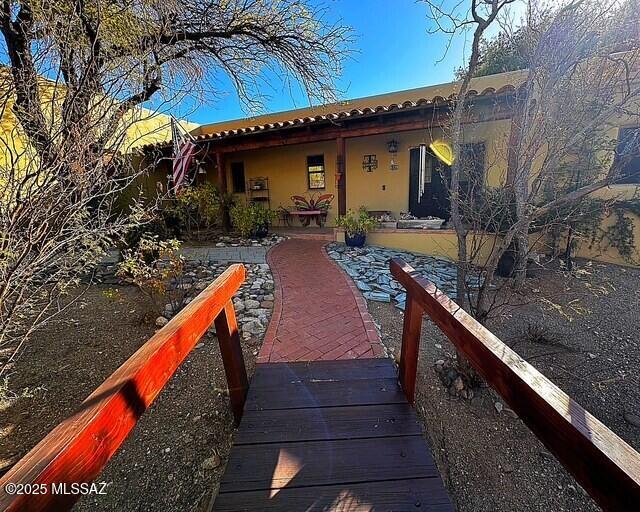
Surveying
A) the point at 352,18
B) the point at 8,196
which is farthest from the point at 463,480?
the point at 352,18

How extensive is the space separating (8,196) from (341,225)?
5.18 metres

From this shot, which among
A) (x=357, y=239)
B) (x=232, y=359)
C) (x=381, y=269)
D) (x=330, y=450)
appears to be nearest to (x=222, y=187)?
(x=357, y=239)

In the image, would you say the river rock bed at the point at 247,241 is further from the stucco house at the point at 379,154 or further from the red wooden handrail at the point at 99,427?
the red wooden handrail at the point at 99,427

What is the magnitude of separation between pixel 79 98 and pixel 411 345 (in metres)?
3.29

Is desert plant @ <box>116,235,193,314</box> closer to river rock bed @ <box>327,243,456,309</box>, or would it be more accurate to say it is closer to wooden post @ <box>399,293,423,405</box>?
river rock bed @ <box>327,243,456,309</box>

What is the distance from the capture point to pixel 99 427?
78 cm

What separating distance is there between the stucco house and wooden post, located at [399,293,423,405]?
3628 millimetres

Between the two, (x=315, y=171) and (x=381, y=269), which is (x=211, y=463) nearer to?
(x=381, y=269)

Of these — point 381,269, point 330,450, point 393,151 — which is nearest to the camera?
point 330,450

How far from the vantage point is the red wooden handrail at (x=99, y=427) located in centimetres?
60

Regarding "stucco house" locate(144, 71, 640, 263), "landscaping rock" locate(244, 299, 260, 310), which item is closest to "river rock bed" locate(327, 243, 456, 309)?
"stucco house" locate(144, 71, 640, 263)

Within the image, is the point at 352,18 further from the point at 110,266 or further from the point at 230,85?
the point at 110,266

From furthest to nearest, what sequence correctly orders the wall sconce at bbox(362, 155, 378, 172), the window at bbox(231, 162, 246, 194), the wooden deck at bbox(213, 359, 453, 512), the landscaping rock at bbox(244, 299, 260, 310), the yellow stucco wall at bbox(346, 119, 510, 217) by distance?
the window at bbox(231, 162, 246, 194)
the wall sconce at bbox(362, 155, 378, 172)
the yellow stucco wall at bbox(346, 119, 510, 217)
the landscaping rock at bbox(244, 299, 260, 310)
the wooden deck at bbox(213, 359, 453, 512)

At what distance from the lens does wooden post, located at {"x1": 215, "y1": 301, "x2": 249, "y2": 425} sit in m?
1.92
